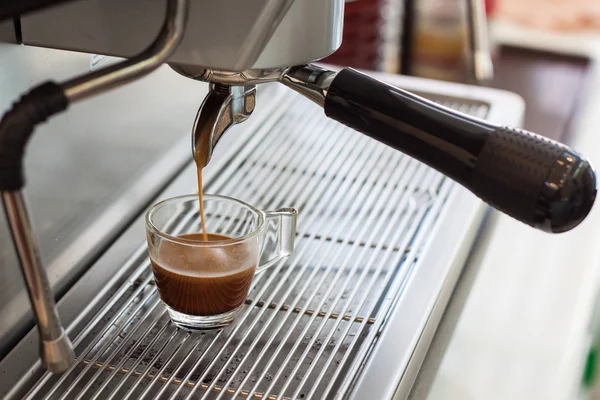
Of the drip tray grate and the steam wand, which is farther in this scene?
the drip tray grate

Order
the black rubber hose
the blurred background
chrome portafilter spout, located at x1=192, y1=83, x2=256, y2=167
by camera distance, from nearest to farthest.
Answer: the black rubber hose → chrome portafilter spout, located at x1=192, y1=83, x2=256, y2=167 → the blurred background

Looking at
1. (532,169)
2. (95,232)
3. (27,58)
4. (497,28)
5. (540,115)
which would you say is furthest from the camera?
(497,28)

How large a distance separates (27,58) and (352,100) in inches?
8.8

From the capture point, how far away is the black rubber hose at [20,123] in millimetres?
326

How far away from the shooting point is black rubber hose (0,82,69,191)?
1.07 feet

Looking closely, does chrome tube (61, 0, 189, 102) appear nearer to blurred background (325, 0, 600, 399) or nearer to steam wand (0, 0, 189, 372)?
steam wand (0, 0, 189, 372)

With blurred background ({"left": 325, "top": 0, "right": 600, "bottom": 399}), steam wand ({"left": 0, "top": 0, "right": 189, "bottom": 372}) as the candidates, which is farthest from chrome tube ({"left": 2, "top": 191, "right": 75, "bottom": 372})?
blurred background ({"left": 325, "top": 0, "right": 600, "bottom": 399})

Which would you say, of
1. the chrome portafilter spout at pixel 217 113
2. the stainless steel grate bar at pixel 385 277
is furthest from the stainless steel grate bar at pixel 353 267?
the chrome portafilter spout at pixel 217 113

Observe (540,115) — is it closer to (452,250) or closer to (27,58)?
(452,250)

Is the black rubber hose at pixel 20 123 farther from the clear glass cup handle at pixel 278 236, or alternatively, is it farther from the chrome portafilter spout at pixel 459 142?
the clear glass cup handle at pixel 278 236

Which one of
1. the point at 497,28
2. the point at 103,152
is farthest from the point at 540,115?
the point at 103,152

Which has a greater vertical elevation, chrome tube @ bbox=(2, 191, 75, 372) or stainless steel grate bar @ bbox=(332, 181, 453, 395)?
chrome tube @ bbox=(2, 191, 75, 372)

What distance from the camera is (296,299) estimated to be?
22.0 inches

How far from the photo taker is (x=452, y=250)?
0.61 meters
